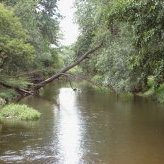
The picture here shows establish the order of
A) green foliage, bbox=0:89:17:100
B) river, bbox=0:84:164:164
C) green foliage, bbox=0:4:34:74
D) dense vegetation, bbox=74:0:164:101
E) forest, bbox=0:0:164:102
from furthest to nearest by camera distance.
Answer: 1. green foliage, bbox=0:89:17:100
2. green foliage, bbox=0:4:34:74
3. forest, bbox=0:0:164:102
4. dense vegetation, bbox=74:0:164:101
5. river, bbox=0:84:164:164

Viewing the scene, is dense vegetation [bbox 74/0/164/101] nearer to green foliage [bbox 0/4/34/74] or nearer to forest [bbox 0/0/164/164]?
forest [bbox 0/0/164/164]

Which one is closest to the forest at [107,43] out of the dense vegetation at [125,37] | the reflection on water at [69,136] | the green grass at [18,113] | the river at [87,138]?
the dense vegetation at [125,37]

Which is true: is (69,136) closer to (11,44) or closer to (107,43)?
(11,44)

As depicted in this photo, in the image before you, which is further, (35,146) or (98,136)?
(98,136)

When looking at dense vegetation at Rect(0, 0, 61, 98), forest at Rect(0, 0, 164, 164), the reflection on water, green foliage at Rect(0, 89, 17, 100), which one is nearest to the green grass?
forest at Rect(0, 0, 164, 164)

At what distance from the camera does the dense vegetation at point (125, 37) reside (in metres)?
20.5

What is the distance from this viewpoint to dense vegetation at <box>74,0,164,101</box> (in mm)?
20516

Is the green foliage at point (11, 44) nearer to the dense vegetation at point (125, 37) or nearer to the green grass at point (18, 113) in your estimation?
the dense vegetation at point (125, 37)

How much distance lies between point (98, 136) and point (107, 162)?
16.7 feet

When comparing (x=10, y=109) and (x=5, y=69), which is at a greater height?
(x=5, y=69)

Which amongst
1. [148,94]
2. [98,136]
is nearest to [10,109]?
[98,136]

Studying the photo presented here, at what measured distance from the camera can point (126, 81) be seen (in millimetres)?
38188

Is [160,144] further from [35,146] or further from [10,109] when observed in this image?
[10,109]

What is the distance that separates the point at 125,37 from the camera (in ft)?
103
